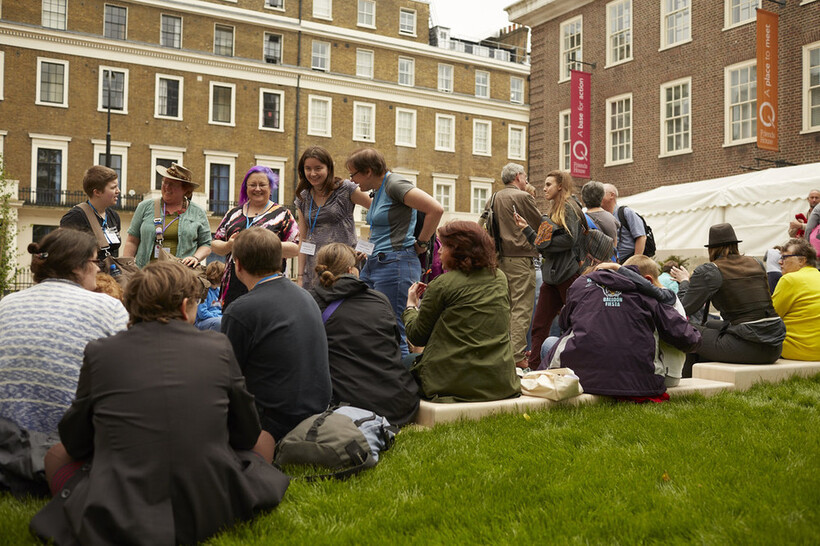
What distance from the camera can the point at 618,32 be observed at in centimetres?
2544

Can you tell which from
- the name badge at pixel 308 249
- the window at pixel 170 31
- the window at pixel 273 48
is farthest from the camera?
the window at pixel 273 48

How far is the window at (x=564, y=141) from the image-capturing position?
27375mm

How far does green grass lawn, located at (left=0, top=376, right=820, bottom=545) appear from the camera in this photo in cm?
294

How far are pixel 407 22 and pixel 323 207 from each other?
41.9 meters

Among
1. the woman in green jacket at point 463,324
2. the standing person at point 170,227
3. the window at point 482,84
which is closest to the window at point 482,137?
the window at point 482,84

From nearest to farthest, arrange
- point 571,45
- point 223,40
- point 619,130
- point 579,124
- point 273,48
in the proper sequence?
point 619,130
point 579,124
point 571,45
point 223,40
point 273,48

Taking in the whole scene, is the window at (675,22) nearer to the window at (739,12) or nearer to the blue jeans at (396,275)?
the window at (739,12)

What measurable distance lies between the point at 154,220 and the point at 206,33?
1395 inches

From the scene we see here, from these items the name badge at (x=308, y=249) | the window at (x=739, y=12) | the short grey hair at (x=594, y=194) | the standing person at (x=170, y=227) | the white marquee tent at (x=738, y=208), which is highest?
the window at (x=739, y=12)

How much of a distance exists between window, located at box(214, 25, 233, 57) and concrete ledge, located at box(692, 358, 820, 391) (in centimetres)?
3698

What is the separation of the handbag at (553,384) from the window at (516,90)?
45420 millimetres

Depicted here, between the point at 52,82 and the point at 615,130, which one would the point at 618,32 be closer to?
the point at 615,130

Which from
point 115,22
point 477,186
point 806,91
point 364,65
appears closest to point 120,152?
point 115,22

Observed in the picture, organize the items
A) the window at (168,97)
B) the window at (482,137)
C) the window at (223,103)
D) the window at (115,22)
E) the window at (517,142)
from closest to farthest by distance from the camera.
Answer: the window at (115,22) → the window at (168,97) → the window at (223,103) → the window at (482,137) → the window at (517,142)
